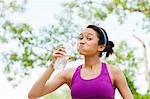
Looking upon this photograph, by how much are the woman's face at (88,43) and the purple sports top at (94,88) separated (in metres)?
0.11

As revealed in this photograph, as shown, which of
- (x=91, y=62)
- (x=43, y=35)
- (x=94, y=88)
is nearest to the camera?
(x=94, y=88)

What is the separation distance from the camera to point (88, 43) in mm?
2020

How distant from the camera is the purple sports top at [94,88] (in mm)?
1940

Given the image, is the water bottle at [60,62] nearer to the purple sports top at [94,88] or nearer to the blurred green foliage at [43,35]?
the purple sports top at [94,88]

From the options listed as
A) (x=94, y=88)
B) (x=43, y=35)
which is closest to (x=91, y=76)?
(x=94, y=88)

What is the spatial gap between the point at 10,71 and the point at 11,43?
0.66m

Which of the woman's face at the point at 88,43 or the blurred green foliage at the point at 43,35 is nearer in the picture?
the woman's face at the point at 88,43

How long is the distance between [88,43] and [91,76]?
0.15 meters

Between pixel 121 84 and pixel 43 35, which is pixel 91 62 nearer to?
pixel 121 84

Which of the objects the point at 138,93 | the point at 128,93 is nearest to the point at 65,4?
the point at 138,93

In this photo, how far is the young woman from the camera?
1951 millimetres

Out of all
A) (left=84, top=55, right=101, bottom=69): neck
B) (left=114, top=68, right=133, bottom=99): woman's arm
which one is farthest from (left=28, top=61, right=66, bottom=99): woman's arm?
(left=114, top=68, right=133, bottom=99): woman's arm

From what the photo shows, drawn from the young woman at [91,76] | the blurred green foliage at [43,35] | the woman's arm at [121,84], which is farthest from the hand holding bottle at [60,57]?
the blurred green foliage at [43,35]

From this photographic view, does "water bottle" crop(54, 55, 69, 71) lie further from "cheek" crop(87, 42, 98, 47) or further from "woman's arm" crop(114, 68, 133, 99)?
"woman's arm" crop(114, 68, 133, 99)
